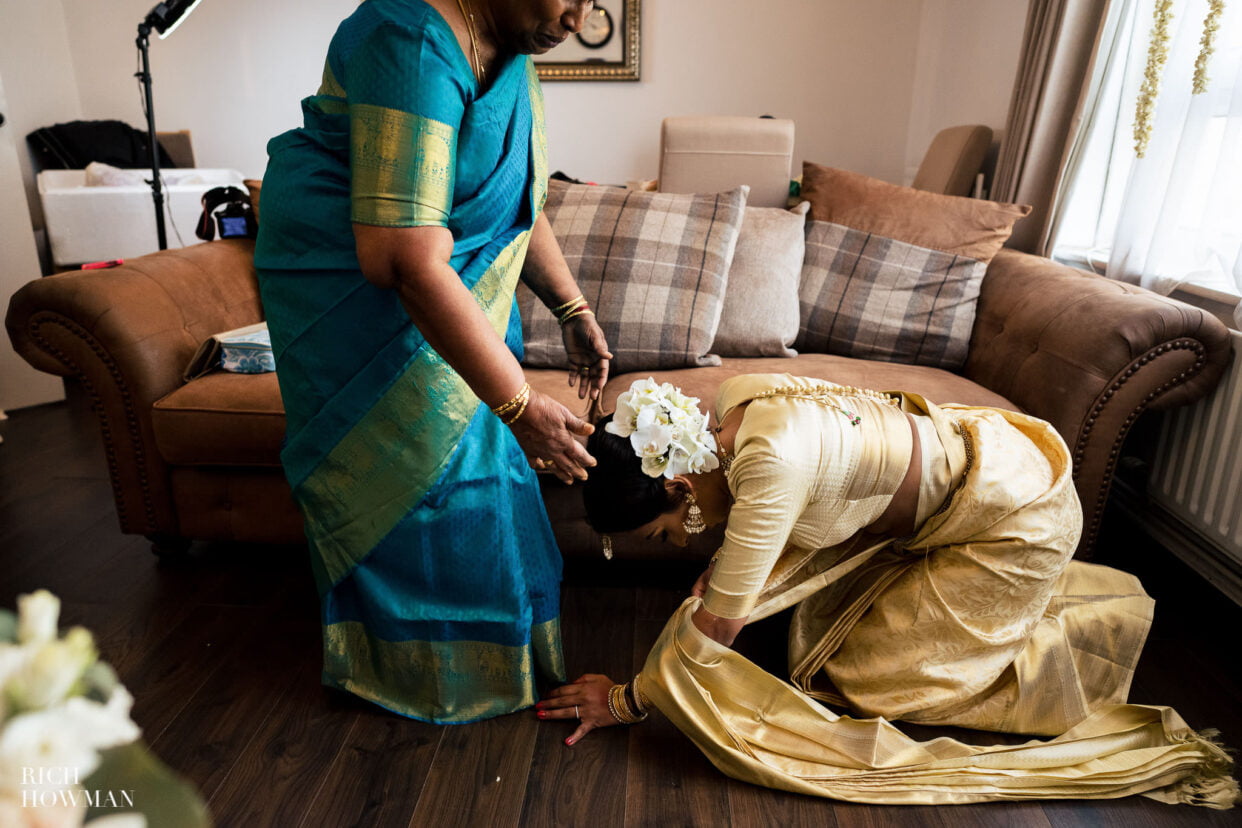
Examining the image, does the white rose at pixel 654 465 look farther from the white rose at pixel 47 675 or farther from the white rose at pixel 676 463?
the white rose at pixel 47 675

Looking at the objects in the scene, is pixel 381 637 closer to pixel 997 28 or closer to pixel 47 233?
pixel 997 28

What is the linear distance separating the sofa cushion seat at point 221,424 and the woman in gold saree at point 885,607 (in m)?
0.91

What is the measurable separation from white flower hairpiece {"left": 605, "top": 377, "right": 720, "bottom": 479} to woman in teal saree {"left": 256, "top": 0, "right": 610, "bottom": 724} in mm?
146

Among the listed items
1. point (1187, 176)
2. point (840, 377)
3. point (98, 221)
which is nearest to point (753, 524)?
point (840, 377)

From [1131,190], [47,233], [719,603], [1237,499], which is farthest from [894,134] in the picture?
[47,233]

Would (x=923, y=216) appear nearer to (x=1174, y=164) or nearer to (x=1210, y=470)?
(x=1174, y=164)

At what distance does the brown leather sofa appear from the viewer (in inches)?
66.8

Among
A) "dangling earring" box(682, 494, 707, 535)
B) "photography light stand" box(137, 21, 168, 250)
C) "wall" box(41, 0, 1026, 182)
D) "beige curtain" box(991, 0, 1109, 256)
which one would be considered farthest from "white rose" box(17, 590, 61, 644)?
"wall" box(41, 0, 1026, 182)

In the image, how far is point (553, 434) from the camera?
3.79 ft

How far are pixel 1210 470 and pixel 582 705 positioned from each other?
1.47 m

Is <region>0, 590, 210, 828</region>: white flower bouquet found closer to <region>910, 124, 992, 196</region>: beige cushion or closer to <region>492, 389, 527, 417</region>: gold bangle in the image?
<region>492, 389, 527, 417</region>: gold bangle

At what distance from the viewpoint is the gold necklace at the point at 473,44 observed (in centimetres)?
111

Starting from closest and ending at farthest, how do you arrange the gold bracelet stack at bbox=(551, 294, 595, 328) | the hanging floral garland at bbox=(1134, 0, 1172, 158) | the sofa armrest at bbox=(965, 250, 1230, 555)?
the gold bracelet stack at bbox=(551, 294, 595, 328) < the sofa armrest at bbox=(965, 250, 1230, 555) < the hanging floral garland at bbox=(1134, 0, 1172, 158)

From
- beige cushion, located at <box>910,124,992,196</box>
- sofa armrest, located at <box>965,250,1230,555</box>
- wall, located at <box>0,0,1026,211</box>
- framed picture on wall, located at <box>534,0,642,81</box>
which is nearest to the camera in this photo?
sofa armrest, located at <box>965,250,1230,555</box>
